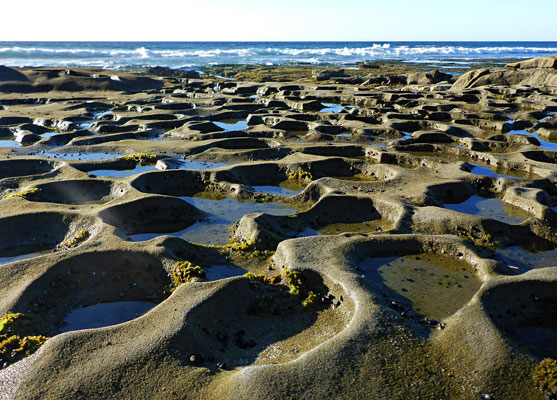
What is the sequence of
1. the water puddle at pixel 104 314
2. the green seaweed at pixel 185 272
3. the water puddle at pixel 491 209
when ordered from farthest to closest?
1. the water puddle at pixel 491 209
2. the green seaweed at pixel 185 272
3. the water puddle at pixel 104 314

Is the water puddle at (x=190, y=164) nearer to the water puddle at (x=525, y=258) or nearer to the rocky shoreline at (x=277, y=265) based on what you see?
the rocky shoreline at (x=277, y=265)

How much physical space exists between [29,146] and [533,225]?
20238mm

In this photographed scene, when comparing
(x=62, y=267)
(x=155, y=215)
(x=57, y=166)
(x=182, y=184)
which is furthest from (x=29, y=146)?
(x=62, y=267)

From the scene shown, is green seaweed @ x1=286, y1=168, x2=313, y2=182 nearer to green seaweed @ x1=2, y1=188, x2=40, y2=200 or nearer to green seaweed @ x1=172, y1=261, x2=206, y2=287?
green seaweed @ x1=172, y1=261, x2=206, y2=287

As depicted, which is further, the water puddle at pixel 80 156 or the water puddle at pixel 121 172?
the water puddle at pixel 80 156

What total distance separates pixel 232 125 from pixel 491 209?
16.3 metres

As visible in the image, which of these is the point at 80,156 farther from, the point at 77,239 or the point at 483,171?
the point at 483,171

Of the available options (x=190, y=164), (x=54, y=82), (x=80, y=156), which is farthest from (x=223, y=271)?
(x=54, y=82)

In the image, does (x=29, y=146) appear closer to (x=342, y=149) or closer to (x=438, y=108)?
(x=342, y=149)

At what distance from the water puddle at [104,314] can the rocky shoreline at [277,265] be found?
4 cm

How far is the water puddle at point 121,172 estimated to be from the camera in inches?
635

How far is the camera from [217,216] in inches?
499

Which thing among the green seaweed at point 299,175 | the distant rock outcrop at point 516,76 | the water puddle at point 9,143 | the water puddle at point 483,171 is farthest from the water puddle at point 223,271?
the distant rock outcrop at point 516,76

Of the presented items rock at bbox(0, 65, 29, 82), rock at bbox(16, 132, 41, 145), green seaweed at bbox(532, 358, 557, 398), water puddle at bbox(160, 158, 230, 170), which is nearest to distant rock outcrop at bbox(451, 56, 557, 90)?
water puddle at bbox(160, 158, 230, 170)
